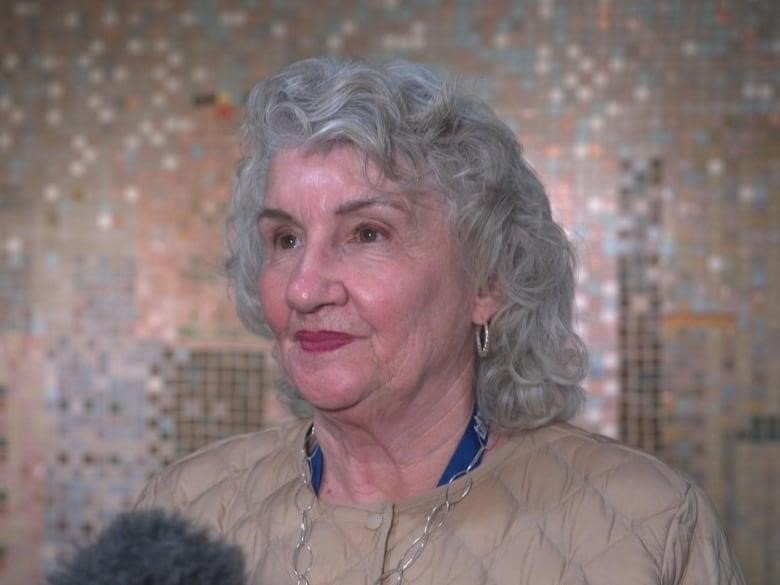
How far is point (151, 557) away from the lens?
1.28m

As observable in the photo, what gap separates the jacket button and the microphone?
0.96 feet

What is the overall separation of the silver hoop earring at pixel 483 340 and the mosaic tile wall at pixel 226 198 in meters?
1.63

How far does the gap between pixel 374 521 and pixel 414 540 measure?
0.06m

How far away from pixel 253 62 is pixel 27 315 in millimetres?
966

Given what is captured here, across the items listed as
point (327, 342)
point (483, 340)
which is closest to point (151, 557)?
point (327, 342)

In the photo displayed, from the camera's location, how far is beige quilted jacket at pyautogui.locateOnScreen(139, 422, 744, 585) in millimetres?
1543

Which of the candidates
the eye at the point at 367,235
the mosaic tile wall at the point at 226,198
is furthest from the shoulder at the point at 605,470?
the mosaic tile wall at the point at 226,198

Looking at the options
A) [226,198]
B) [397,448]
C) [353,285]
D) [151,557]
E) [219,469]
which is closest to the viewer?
[151,557]

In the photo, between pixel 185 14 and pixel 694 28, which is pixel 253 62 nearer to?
pixel 185 14

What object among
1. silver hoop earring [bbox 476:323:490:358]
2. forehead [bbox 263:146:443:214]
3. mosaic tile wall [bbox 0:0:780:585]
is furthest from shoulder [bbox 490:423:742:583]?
mosaic tile wall [bbox 0:0:780:585]

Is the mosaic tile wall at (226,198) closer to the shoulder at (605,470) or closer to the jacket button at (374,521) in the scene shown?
the shoulder at (605,470)

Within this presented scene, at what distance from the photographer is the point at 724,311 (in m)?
3.32

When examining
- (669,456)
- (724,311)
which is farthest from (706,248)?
(669,456)

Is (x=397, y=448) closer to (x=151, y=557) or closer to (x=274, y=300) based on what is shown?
(x=274, y=300)
